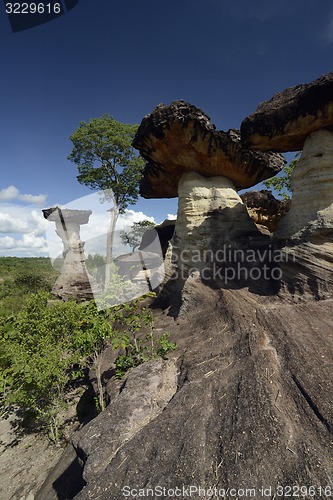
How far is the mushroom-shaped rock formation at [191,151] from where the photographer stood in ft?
29.5

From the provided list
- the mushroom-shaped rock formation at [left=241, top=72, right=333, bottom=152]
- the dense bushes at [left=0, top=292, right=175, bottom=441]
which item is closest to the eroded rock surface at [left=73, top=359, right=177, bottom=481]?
the dense bushes at [left=0, top=292, right=175, bottom=441]

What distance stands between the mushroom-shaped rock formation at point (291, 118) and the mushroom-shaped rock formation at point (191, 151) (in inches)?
63.3

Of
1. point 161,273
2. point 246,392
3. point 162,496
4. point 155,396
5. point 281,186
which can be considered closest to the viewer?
point 162,496

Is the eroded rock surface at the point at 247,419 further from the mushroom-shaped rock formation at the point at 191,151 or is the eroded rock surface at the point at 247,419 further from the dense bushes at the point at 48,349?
the mushroom-shaped rock formation at the point at 191,151

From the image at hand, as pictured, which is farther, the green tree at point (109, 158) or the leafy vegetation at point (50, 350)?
the green tree at point (109, 158)

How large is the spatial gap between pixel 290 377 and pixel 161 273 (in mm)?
8241

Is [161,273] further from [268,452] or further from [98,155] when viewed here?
[98,155]

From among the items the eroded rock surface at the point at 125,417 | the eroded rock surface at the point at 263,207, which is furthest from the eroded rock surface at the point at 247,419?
the eroded rock surface at the point at 263,207

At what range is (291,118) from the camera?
24.4 ft

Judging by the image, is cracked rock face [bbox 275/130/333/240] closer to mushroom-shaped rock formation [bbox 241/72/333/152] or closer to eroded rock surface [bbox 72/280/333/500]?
mushroom-shaped rock formation [bbox 241/72/333/152]

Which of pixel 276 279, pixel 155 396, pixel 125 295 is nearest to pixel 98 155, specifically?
pixel 125 295

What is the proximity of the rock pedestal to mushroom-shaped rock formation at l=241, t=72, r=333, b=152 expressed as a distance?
16821mm

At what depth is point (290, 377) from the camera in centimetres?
475

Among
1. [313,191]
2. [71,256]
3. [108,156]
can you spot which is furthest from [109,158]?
[313,191]
